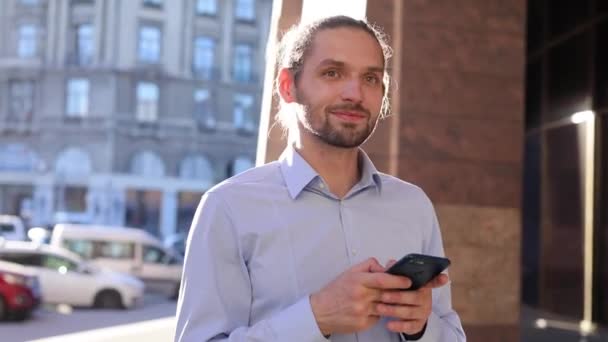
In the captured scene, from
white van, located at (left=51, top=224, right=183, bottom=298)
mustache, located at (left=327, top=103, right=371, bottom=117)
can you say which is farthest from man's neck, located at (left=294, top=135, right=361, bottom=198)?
white van, located at (left=51, top=224, right=183, bottom=298)

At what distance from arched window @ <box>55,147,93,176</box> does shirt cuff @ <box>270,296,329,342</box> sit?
129 ft

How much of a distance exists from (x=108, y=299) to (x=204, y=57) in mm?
26871

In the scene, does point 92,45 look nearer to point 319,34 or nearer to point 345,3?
point 345,3

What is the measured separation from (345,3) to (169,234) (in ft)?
117

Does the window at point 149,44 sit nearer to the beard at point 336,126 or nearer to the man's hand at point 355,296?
the beard at point 336,126

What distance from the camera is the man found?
1.75 meters

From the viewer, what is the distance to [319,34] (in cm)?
191

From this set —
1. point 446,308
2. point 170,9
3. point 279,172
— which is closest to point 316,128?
point 279,172

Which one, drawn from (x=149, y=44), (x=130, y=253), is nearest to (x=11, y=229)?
(x=130, y=253)

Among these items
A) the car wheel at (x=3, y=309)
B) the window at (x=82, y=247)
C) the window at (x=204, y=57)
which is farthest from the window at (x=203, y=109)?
the car wheel at (x=3, y=309)

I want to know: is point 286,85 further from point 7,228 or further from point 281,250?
point 7,228

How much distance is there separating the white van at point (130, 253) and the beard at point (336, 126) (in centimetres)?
1862

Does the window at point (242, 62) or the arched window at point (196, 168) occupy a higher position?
the window at point (242, 62)

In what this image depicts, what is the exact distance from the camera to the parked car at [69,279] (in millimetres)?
17000
